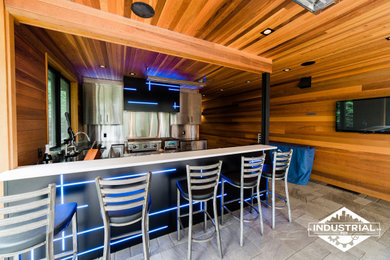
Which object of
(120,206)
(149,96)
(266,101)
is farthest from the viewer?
(149,96)

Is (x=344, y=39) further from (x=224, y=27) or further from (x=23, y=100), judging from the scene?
(x=23, y=100)

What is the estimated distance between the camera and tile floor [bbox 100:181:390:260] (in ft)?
5.66

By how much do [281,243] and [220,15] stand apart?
285cm

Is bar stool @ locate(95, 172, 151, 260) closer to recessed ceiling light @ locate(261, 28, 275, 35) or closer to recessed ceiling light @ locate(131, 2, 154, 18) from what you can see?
recessed ceiling light @ locate(131, 2, 154, 18)

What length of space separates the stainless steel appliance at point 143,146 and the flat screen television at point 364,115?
4.48 metres

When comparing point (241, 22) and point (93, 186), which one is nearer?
point (93, 186)

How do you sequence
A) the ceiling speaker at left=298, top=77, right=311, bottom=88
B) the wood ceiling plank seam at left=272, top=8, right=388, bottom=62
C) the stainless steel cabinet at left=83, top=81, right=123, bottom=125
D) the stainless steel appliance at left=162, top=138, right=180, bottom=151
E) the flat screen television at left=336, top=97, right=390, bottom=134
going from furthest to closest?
the stainless steel appliance at left=162, top=138, right=180, bottom=151, the stainless steel cabinet at left=83, top=81, right=123, bottom=125, the ceiling speaker at left=298, top=77, right=311, bottom=88, the flat screen television at left=336, top=97, right=390, bottom=134, the wood ceiling plank seam at left=272, top=8, right=388, bottom=62

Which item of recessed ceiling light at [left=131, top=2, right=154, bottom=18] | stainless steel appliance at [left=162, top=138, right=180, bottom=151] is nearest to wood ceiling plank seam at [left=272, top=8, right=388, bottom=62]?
recessed ceiling light at [left=131, top=2, right=154, bottom=18]

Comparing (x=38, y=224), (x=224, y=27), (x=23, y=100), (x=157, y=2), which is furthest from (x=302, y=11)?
(x=23, y=100)

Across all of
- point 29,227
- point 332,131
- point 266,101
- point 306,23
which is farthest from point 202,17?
point 332,131

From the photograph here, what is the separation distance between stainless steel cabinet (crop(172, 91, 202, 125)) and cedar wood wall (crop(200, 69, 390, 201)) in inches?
81.4

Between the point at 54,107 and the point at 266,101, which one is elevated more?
the point at 266,101

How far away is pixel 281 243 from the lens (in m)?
1.90

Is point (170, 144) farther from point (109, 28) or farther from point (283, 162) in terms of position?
point (109, 28)
